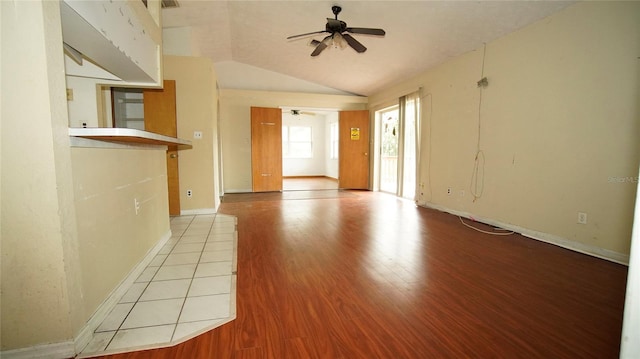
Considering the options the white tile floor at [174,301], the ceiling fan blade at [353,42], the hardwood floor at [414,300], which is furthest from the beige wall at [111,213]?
the ceiling fan blade at [353,42]

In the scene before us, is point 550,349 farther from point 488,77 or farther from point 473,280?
point 488,77

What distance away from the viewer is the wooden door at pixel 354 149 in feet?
24.3

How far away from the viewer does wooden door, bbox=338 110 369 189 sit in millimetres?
7402

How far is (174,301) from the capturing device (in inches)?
73.1

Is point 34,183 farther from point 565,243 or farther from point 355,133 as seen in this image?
point 355,133

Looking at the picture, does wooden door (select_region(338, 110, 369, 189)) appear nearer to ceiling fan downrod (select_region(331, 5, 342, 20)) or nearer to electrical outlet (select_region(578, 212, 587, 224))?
ceiling fan downrod (select_region(331, 5, 342, 20))

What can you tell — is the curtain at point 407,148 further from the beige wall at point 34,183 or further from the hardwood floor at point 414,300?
the beige wall at point 34,183

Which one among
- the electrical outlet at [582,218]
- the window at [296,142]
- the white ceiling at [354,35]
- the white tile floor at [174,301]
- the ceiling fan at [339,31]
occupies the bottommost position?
the white tile floor at [174,301]

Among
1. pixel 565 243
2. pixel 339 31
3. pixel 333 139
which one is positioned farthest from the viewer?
pixel 333 139

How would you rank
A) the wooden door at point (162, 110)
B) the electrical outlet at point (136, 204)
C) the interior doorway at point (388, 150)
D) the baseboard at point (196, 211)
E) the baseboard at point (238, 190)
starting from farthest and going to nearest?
the interior doorway at point (388, 150) < the baseboard at point (238, 190) < the baseboard at point (196, 211) < the wooden door at point (162, 110) < the electrical outlet at point (136, 204)

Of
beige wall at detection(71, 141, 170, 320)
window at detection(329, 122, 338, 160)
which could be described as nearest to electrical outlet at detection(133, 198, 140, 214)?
beige wall at detection(71, 141, 170, 320)

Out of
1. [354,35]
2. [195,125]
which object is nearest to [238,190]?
[195,125]

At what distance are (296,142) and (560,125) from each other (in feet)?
29.0

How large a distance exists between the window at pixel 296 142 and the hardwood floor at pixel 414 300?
7853 mm
